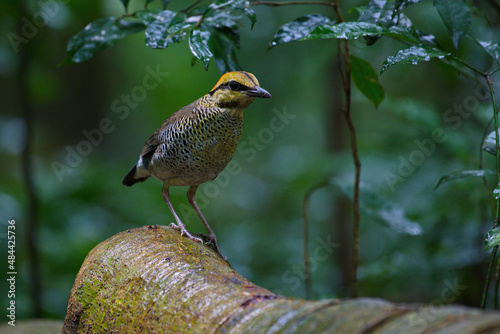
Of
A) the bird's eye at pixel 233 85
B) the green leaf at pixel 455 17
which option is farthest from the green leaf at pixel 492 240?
the bird's eye at pixel 233 85

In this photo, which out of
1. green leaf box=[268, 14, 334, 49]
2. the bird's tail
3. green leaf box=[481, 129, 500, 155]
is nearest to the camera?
green leaf box=[481, 129, 500, 155]

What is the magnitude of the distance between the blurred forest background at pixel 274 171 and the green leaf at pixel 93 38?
1.69m

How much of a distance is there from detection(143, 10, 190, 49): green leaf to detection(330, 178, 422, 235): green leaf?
1680 mm

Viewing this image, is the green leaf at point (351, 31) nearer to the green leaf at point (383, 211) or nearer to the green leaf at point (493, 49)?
the green leaf at point (493, 49)

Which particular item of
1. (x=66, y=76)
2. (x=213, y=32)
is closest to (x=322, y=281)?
(x=213, y=32)

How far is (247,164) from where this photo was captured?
449 inches

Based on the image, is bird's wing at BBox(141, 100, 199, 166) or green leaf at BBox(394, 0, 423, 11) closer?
green leaf at BBox(394, 0, 423, 11)

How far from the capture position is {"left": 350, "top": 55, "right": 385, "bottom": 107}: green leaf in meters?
3.11

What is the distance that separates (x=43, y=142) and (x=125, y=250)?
19.5ft

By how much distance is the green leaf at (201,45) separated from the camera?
2.40 metres

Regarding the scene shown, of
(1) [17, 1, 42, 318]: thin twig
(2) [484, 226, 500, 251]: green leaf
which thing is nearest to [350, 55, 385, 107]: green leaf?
(2) [484, 226, 500, 251]: green leaf

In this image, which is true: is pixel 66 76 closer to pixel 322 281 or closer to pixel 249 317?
pixel 322 281

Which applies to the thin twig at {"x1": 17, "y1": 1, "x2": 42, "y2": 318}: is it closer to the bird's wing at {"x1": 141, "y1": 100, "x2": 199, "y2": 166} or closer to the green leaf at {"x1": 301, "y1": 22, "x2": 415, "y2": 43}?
the bird's wing at {"x1": 141, "y1": 100, "x2": 199, "y2": 166}

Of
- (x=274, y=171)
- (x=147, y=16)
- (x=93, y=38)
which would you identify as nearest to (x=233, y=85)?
(x=147, y=16)
